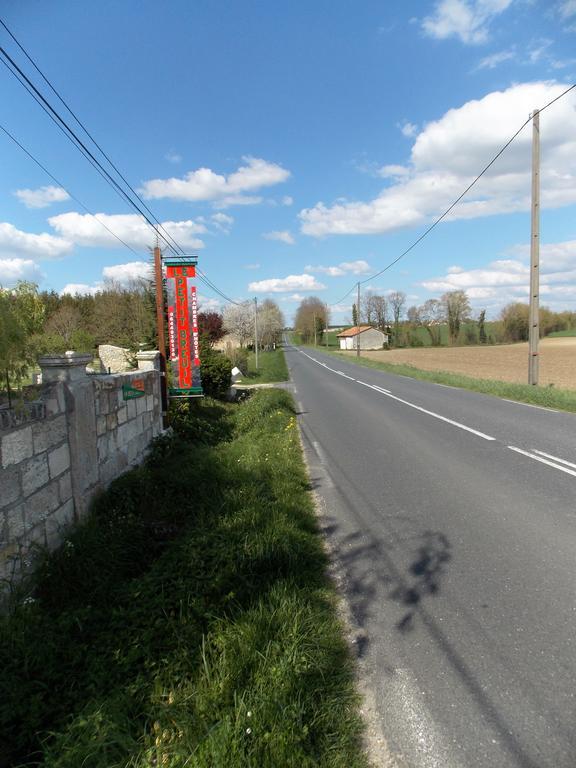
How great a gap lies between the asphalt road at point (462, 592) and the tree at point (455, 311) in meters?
87.6

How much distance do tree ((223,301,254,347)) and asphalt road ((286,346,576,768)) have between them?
70010mm

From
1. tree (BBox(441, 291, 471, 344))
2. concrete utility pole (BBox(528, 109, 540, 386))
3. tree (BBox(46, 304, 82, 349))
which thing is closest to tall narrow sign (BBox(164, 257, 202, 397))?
concrete utility pole (BBox(528, 109, 540, 386))

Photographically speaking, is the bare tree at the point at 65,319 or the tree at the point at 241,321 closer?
the bare tree at the point at 65,319

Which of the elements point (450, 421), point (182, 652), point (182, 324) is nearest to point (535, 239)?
point (450, 421)

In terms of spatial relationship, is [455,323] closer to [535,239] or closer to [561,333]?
[561,333]

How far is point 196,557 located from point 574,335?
363 ft

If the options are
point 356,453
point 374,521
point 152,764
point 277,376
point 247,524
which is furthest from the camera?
point 277,376

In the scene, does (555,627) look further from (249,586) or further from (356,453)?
(356,453)

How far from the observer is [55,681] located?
8.09ft

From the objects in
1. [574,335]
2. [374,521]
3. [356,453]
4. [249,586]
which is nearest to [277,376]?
[356,453]

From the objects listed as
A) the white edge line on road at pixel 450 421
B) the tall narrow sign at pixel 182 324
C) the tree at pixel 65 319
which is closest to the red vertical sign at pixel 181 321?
the tall narrow sign at pixel 182 324

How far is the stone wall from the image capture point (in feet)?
10.7

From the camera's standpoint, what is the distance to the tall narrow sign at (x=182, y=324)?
8633mm

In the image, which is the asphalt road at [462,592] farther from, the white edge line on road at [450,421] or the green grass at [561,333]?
the green grass at [561,333]
